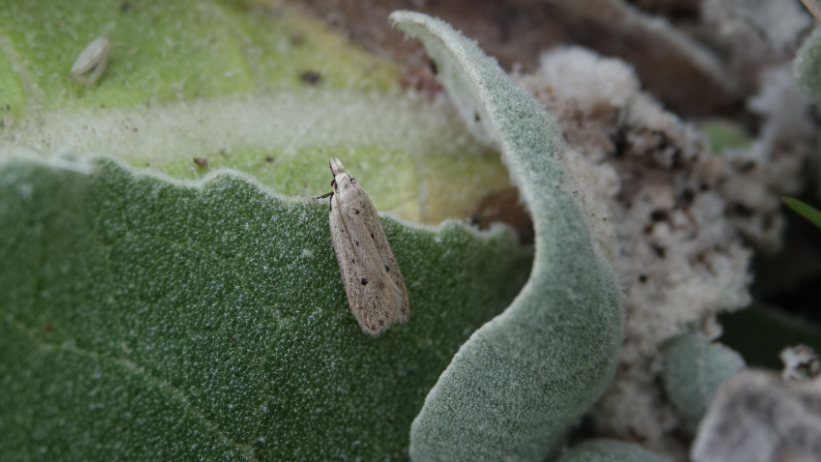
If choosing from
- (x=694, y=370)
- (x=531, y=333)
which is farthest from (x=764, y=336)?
(x=531, y=333)

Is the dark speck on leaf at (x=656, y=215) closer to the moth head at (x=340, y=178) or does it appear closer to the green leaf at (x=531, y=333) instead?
the green leaf at (x=531, y=333)

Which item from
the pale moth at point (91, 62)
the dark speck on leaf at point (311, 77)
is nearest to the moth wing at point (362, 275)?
the dark speck on leaf at point (311, 77)

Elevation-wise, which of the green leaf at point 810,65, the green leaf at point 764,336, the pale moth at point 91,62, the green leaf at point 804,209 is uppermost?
the green leaf at point 810,65

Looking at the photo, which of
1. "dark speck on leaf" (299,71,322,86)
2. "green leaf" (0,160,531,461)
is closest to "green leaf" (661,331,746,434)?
"green leaf" (0,160,531,461)

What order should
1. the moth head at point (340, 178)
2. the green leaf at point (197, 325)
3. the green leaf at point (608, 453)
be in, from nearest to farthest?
1. the green leaf at point (197, 325)
2. the green leaf at point (608, 453)
3. the moth head at point (340, 178)

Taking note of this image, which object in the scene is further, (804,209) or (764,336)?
(764,336)

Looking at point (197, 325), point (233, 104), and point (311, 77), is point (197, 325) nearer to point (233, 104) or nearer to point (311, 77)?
point (233, 104)
